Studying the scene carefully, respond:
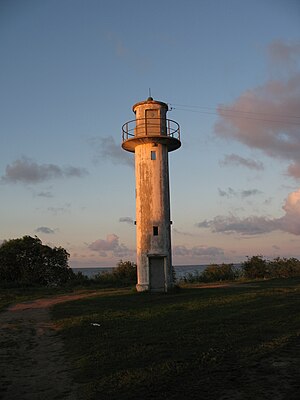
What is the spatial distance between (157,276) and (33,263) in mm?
15876

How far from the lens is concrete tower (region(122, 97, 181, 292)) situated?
24.1 metres

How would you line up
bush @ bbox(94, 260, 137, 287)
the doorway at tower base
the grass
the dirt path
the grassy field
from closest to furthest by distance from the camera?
the grassy field → the dirt path → the grass → the doorway at tower base → bush @ bbox(94, 260, 137, 287)

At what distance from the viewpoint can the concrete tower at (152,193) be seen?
24062 mm

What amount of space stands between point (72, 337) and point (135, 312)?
473 centimetres

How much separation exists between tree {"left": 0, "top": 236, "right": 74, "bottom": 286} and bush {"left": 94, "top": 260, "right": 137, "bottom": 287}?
3.09 meters

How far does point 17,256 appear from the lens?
35750 mm

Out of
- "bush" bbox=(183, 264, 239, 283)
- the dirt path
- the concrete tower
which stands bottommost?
the dirt path

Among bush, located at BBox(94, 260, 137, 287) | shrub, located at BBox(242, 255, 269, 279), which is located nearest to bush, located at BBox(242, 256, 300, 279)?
shrub, located at BBox(242, 255, 269, 279)

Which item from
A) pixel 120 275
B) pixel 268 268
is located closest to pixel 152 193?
pixel 120 275

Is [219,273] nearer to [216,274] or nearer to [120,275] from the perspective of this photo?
[216,274]

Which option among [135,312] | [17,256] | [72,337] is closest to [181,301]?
[135,312]

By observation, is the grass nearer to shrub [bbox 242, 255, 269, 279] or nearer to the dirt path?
the dirt path

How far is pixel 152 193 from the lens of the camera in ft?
80.4

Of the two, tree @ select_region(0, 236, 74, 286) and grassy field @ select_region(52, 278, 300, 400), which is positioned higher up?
tree @ select_region(0, 236, 74, 286)
